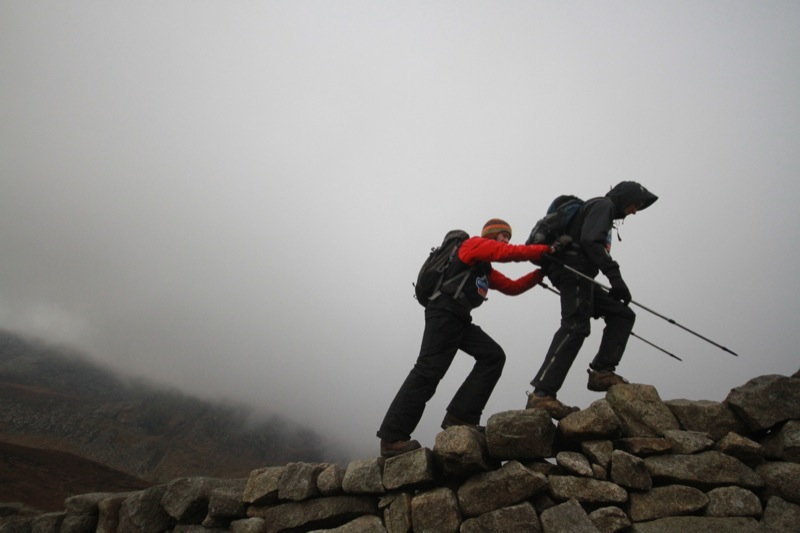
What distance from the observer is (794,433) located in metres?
4.18

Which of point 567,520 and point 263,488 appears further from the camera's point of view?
point 263,488

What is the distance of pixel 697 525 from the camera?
3746mm

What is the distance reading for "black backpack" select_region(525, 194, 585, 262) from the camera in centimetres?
612

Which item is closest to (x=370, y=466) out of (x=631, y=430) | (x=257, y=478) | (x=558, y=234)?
(x=257, y=478)

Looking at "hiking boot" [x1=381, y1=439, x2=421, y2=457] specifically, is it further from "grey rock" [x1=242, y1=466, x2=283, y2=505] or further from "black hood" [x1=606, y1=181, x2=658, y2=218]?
"black hood" [x1=606, y1=181, x2=658, y2=218]

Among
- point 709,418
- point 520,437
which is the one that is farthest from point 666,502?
point 520,437

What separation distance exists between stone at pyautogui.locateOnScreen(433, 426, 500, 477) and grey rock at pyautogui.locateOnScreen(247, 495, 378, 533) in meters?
1.27

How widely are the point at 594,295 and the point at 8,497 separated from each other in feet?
85.7

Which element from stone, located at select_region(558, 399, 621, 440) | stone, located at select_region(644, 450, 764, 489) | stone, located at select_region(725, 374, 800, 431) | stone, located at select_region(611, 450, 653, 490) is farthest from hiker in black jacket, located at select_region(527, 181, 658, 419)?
stone, located at select_region(725, 374, 800, 431)

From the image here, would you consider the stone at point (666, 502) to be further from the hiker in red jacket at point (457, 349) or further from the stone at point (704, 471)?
the hiker in red jacket at point (457, 349)

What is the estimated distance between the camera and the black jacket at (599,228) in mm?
5309

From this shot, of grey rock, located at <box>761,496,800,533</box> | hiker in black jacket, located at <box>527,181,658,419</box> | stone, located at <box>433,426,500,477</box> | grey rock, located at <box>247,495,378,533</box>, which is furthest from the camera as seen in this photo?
hiker in black jacket, located at <box>527,181,658,419</box>

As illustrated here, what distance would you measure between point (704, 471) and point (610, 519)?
1313 mm

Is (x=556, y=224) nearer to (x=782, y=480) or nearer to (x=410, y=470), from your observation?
(x=782, y=480)
